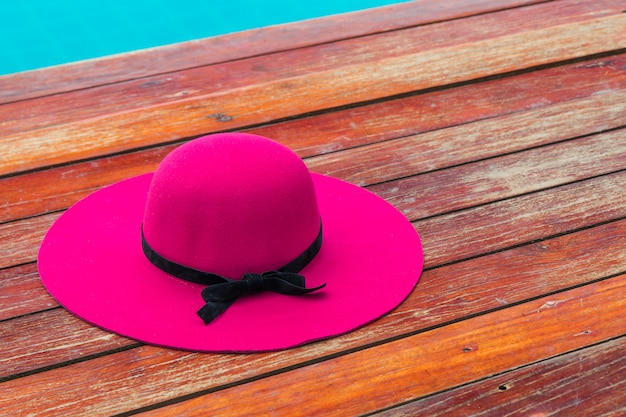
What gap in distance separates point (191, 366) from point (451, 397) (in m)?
0.36

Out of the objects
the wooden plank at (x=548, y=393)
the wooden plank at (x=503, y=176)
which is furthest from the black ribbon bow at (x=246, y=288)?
the wooden plank at (x=503, y=176)

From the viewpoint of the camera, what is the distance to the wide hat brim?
4.00ft

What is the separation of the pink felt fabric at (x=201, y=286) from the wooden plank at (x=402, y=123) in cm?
18

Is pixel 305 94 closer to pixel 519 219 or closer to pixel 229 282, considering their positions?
pixel 519 219

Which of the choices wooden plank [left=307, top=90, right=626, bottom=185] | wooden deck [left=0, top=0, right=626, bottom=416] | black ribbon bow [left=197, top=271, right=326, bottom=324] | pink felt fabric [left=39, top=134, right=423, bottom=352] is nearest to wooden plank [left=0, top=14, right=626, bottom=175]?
wooden deck [left=0, top=0, right=626, bottom=416]

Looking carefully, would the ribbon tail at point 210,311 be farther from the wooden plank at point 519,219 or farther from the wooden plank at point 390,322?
the wooden plank at point 519,219

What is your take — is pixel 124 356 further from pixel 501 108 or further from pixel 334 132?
pixel 501 108

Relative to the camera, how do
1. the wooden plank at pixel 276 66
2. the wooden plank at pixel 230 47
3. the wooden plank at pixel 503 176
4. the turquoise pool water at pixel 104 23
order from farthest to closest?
the turquoise pool water at pixel 104 23
the wooden plank at pixel 230 47
the wooden plank at pixel 276 66
the wooden plank at pixel 503 176

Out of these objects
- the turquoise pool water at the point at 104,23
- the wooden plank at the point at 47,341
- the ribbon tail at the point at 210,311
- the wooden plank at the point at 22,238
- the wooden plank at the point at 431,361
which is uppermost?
the ribbon tail at the point at 210,311

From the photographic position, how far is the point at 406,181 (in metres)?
1.69

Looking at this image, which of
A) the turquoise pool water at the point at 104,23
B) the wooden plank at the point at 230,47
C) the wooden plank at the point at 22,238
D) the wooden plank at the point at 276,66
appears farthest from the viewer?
the turquoise pool water at the point at 104,23

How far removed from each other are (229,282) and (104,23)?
12.0ft

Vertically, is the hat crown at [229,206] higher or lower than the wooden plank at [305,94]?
higher

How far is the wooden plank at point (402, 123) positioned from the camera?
66.2 inches
